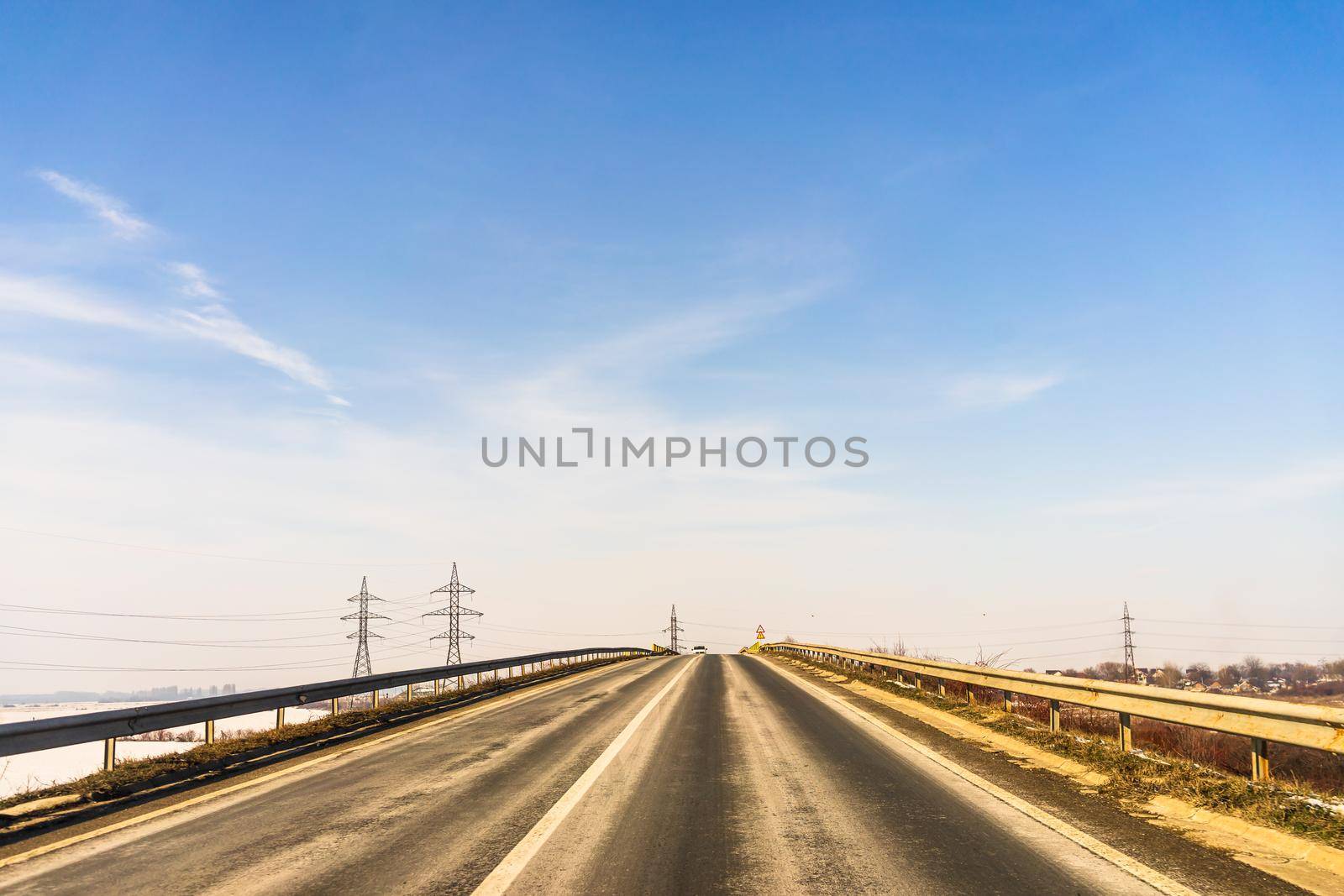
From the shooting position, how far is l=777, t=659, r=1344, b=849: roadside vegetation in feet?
21.3

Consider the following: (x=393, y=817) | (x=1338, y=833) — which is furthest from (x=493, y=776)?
(x=1338, y=833)

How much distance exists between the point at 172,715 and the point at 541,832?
622cm

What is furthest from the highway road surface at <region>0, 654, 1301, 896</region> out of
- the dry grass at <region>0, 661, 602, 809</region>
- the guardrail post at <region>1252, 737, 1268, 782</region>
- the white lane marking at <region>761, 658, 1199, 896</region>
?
the guardrail post at <region>1252, 737, 1268, 782</region>

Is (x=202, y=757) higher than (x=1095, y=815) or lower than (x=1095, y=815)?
lower

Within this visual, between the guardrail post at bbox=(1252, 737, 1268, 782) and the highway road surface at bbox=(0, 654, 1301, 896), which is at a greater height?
the guardrail post at bbox=(1252, 737, 1268, 782)

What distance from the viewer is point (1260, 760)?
23.5 feet

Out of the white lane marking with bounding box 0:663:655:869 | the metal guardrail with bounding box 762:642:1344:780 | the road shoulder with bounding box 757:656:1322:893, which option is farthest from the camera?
the white lane marking with bounding box 0:663:655:869

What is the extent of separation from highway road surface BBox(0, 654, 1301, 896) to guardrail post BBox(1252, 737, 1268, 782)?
4.46 ft

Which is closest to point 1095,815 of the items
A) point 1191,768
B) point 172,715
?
point 1191,768

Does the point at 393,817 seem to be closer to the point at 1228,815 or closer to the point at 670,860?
the point at 670,860

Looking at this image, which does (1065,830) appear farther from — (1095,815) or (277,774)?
(277,774)

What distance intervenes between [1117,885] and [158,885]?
609 centimetres

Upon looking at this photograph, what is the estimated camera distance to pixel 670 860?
5.58 m

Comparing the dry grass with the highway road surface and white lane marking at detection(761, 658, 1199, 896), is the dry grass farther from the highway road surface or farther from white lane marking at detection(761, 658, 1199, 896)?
white lane marking at detection(761, 658, 1199, 896)
